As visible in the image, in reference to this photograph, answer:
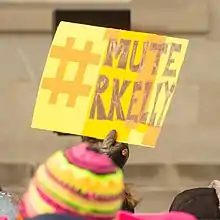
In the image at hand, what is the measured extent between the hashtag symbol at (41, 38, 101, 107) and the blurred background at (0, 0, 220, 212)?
83 cm

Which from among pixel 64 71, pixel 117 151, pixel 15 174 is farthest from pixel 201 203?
pixel 15 174

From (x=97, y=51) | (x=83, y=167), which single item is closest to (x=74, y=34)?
(x=97, y=51)

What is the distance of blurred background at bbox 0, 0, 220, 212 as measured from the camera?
5.69 ft

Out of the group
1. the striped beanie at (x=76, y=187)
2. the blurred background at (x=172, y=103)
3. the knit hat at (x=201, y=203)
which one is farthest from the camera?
the blurred background at (x=172, y=103)

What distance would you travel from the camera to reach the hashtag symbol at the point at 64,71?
2.88ft

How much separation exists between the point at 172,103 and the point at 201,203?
0.64m

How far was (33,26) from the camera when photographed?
1.74 m

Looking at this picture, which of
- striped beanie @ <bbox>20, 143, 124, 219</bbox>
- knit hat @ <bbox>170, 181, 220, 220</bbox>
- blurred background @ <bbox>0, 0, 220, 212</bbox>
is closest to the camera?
striped beanie @ <bbox>20, 143, 124, 219</bbox>

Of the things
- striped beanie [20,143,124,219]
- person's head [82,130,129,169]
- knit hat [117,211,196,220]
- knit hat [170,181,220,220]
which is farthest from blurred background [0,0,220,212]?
striped beanie [20,143,124,219]

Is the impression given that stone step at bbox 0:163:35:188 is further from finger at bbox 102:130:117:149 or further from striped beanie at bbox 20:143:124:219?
striped beanie at bbox 20:143:124:219

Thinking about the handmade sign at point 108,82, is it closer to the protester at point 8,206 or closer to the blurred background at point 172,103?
the protester at point 8,206

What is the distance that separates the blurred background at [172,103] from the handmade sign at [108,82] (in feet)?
2.66

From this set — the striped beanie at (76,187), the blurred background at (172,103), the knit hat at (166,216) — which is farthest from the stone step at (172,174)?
the striped beanie at (76,187)

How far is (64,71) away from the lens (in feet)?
2.94
